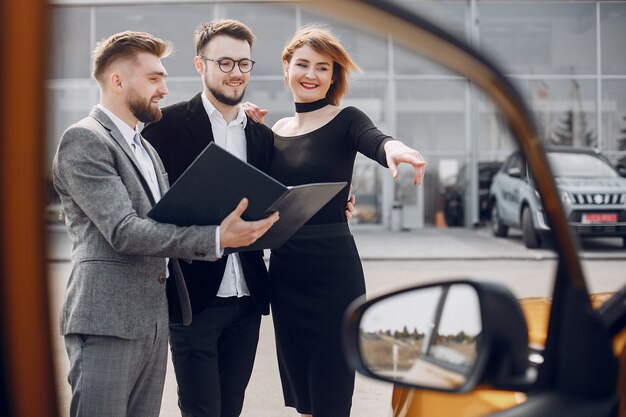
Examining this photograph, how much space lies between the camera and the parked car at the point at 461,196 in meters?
15.8

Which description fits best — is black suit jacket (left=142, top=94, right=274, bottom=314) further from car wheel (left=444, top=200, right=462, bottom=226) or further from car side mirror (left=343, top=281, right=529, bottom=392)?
car wheel (left=444, top=200, right=462, bottom=226)

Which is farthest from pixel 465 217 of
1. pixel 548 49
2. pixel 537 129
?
pixel 537 129

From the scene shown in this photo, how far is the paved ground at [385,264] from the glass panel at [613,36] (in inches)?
198

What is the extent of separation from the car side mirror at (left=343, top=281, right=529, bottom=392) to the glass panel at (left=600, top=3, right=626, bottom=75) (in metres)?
15.2

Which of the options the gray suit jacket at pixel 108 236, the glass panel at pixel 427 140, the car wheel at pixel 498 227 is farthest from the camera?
the glass panel at pixel 427 140

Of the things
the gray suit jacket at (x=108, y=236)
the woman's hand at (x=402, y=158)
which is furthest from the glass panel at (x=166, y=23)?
the woman's hand at (x=402, y=158)

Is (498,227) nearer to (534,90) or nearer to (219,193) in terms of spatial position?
(534,90)

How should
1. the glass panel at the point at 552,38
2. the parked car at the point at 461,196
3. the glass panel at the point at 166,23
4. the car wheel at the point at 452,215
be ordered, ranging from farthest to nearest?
the car wheel at the point at 452,215, the parked car at the point at 461,196, the glass panel at the point at 552,38, the glass panel at the point at 166,23

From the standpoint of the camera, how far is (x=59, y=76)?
112 centimetres

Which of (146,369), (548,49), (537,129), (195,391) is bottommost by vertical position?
(195,391)

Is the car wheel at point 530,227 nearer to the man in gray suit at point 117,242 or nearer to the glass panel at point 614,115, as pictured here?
the man in gray suit at point 117,242

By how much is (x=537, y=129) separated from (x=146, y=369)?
1.45 metres

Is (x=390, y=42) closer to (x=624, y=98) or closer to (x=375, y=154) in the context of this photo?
(x=375, y=154)

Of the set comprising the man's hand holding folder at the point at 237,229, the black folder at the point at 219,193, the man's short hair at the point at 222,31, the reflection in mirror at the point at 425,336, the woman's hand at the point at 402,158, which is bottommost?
the reflection in mirror at the point at 425,336
